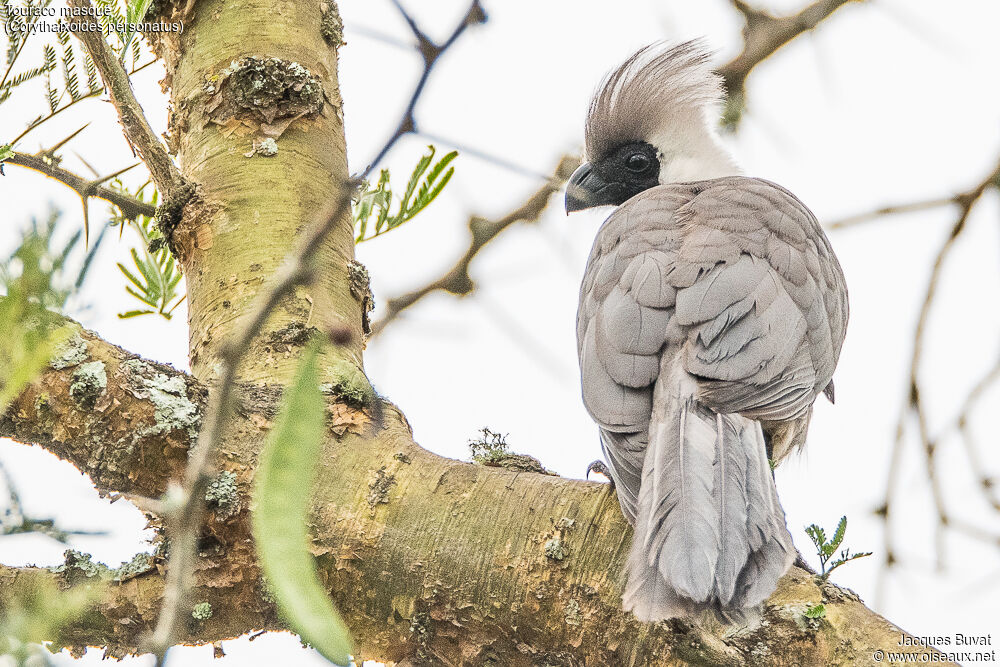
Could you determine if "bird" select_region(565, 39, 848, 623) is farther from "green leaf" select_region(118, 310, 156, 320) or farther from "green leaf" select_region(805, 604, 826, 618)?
"green leaf" select_region(118, 310, 156, 320)

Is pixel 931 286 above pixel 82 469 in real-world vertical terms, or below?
above

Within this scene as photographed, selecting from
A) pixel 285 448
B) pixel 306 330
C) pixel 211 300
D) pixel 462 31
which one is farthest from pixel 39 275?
pixel 211 300

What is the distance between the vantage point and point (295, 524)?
2.30 ft

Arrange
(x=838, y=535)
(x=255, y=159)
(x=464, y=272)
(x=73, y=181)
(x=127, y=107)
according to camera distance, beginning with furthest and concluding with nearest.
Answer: (x=464, y=272), (x=255, y=159), (x=73, y=181), (x=127, y=107), (x=838, y=535)

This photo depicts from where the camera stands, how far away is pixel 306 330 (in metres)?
2.03

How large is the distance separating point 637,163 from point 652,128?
157 millimetres

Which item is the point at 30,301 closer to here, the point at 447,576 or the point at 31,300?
the point at 31,300

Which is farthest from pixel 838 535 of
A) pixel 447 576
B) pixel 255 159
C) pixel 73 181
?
pixel 73 181

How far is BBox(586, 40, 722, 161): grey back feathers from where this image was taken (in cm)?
374

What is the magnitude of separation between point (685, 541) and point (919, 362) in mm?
1513

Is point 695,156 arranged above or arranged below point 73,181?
above

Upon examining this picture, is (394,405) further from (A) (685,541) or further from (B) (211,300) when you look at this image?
(A) (685,541)

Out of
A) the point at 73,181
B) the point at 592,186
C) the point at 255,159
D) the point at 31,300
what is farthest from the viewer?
the point at 592,186

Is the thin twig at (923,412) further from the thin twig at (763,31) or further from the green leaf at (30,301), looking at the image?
the green leaf at (30,301)
